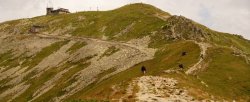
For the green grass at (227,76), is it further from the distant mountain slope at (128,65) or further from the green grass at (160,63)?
the green grass at (160,63)

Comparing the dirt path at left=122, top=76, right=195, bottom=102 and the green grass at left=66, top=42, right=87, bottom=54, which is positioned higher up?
the dirt path at left=122, top=76, right=195, bottom=102

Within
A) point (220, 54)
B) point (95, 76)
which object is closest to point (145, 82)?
point (220, 54)

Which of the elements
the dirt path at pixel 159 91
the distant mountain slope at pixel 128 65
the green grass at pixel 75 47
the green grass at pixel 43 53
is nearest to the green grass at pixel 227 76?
the distant mountain slope at pixel 128 65

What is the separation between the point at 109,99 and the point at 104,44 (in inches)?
3920

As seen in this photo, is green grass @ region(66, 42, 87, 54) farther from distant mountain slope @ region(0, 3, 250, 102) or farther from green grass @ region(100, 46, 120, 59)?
green grass @ region(100, 46, 120, 59)

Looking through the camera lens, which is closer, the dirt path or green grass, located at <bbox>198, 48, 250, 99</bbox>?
the dirt path

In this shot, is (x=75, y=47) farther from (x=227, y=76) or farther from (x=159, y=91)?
(x=159, y=91)

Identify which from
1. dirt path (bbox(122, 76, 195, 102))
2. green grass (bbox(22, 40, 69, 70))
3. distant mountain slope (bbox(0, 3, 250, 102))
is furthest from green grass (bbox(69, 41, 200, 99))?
green grass (bbox(22, 40, 69, 70))

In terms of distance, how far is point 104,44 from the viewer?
15338 cm

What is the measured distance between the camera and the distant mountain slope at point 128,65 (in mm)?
60562

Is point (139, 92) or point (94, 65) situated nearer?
point (139, 92)

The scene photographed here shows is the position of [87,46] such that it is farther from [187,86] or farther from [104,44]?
[187,86]

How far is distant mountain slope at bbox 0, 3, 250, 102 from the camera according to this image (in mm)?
60562

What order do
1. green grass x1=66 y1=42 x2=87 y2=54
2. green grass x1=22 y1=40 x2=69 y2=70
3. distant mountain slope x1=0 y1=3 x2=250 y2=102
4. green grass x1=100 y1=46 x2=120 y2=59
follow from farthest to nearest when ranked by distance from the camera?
green grass x1=22 y1=40 x2=69 y2=70
green grass x1=66 y1=42 x2=87 y2=54
green grass x1=100 y1=46 x2=120 y2=59
distant mountain slope x1=0 y1=3 x2=250 y2=102
